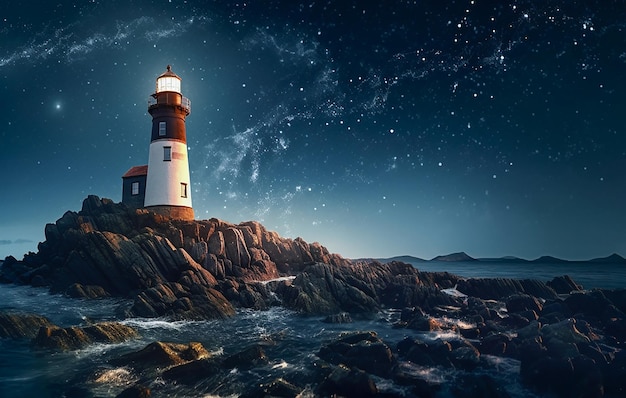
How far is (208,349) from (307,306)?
9.89 metres

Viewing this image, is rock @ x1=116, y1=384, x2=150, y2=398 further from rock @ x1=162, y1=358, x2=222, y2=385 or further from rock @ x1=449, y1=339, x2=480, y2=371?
rock @ x1=449, y1=339, x2=480, y2=371

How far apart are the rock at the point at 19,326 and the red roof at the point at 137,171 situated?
80.4 ft

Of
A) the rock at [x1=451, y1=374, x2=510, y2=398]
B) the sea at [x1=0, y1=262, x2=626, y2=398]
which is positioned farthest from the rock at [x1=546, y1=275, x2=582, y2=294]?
the rock at [x1=451, y1=374, x2=510, y2=398]

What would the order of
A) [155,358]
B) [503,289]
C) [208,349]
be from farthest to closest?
[503,289]
[208,349]
[155,358]

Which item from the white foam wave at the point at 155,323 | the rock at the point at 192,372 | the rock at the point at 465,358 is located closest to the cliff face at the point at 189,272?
the white foam wave at the point at 155,323

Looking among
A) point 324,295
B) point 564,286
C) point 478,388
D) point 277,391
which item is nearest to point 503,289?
point 564,286

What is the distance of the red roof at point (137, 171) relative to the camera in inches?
1597

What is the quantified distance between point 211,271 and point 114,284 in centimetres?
696

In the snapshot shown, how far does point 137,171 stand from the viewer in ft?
136

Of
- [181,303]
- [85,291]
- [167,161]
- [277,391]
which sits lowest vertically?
[277,391]

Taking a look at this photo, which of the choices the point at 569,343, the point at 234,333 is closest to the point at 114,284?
the point at 234,333

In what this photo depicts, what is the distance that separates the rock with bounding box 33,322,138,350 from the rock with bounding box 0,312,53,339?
1.65 metres

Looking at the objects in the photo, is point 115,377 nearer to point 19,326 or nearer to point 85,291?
point 19,326

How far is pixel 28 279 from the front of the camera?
33.1 meters
